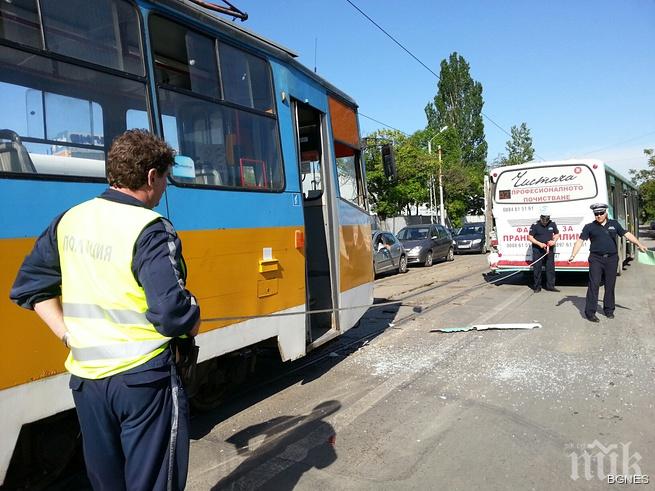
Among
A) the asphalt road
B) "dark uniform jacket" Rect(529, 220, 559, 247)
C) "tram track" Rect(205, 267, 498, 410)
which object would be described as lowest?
the asphalt road

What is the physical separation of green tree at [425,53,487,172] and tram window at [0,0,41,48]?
167 feet

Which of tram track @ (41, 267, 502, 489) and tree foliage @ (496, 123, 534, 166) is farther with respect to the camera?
tree foliage @ (496, 123, 534, 166)

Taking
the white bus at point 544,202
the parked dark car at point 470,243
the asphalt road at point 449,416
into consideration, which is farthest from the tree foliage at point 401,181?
the asphalt road at point 449,416

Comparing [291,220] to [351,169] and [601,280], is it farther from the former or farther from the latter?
[601,280]

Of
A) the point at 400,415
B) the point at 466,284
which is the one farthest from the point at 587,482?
the point at 466,284

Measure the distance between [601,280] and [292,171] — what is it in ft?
18.9

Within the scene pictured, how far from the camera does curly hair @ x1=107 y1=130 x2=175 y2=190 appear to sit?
1913 millimetres

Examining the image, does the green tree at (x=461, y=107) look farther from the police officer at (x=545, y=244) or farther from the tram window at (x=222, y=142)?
the tram window at (x=222, y=142)

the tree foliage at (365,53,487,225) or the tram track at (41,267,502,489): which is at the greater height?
the tree foliage at (365,53,487,225)

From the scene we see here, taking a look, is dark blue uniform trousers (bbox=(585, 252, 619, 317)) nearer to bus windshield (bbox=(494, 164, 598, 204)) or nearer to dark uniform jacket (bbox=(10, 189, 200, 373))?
bus windshield (bbox=(494, 164, 598, 204))

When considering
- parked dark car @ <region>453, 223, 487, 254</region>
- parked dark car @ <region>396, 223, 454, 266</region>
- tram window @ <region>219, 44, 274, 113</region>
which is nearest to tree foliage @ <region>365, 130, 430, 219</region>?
parked dark car @ <region>453, 223, 487, 254</region>

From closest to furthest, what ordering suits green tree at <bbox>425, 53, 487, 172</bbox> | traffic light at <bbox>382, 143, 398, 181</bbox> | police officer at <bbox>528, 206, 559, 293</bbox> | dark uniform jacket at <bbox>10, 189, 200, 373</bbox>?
1. dark uniform jacket at <bbox>10, 189, 200, 373</bbox>
2. traffic light at <bbox>382, 143, 398, 181</bbox>
3. police officer at <bbox>528, 206, 559, 293</bbox>
4. green tree at <bbox>425, 53, 487, 172</bbox>

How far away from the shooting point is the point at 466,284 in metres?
12.6

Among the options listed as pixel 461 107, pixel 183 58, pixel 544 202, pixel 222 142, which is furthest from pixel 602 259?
pixel 461 107
